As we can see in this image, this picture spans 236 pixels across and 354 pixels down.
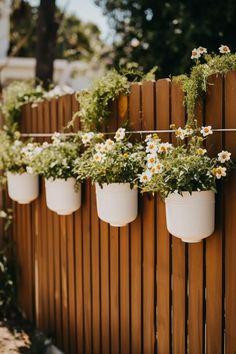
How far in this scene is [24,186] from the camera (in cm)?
450

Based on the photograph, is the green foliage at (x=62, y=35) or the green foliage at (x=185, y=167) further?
the green foliage at (x=62, y=35)

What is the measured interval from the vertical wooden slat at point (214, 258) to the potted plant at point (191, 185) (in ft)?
0.27

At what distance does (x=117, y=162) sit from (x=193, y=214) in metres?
0.65

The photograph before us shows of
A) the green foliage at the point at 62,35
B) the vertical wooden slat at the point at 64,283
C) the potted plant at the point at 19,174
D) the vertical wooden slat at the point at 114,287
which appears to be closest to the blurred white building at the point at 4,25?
the green foliage at the point at 62,35

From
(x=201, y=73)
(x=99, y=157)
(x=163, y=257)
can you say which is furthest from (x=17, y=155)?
(x=201, y=73)

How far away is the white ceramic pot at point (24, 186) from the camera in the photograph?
4477mm

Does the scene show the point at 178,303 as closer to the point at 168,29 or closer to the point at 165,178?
the point at 165,178

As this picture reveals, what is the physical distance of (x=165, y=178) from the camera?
2.57 m

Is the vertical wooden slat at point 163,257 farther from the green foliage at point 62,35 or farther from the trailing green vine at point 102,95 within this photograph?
the green foliage at point 62,35

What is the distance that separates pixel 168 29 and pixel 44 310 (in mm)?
5353

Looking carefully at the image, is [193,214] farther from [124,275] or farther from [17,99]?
[17,99]

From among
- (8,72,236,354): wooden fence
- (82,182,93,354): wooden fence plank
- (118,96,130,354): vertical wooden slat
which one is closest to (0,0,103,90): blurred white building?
(8,72,236,354): wooden fence

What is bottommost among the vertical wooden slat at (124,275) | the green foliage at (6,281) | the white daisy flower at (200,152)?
the green foliage at (6,281)

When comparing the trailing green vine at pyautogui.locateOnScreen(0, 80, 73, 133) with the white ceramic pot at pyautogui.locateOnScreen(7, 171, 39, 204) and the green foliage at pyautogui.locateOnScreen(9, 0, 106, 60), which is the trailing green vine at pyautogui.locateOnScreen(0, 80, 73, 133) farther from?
the green foliage at pyautogui.locateOnScreen(9, 0, 106, 60)
